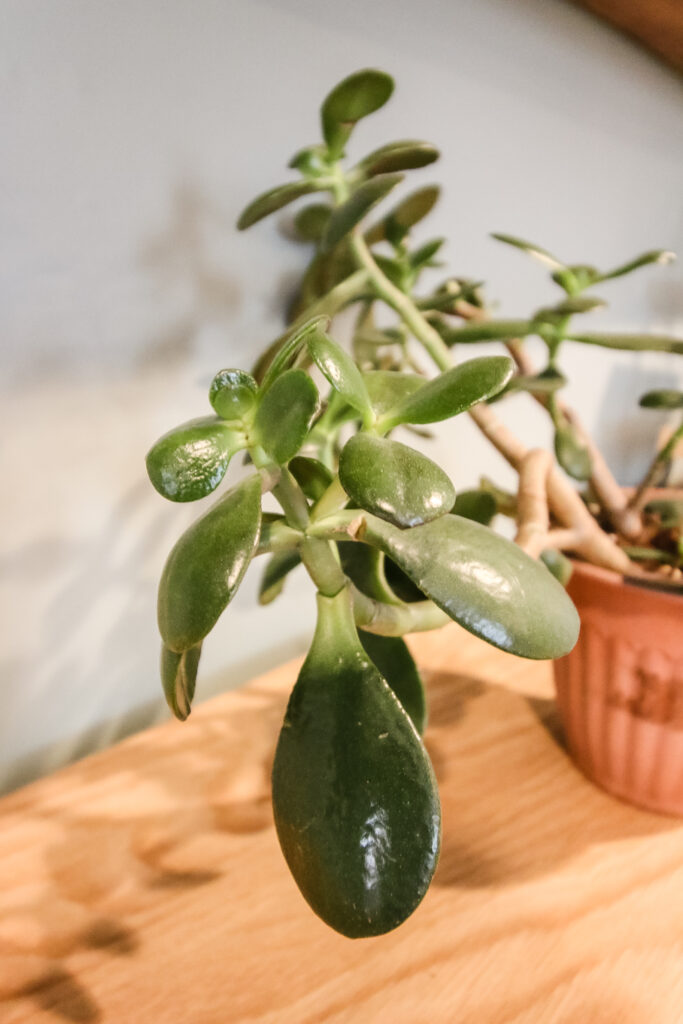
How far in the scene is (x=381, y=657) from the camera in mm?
460

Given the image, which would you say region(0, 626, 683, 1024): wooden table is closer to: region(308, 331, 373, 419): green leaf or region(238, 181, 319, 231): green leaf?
region(308, 331, 373, 419): green leaf

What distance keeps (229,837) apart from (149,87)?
0.64 metres

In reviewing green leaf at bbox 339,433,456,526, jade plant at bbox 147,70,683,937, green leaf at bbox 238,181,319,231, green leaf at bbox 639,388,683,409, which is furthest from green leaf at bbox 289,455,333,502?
green leaf at bbox 639,388,683,409

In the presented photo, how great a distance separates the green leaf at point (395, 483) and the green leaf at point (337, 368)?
3cm

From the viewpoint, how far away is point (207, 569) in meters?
0.28

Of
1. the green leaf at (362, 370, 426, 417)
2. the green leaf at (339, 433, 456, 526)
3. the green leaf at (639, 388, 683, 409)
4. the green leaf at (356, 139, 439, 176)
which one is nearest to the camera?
the green leaf at (339, 433, 456, 526)

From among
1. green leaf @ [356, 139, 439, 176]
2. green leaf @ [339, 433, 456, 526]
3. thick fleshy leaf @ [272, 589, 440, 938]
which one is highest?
green leaf @ [356, 139, 439, 176]

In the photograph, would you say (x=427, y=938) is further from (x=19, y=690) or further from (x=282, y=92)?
(x=282, y=92)

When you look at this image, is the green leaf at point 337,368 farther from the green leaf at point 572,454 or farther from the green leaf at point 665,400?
the green leaf at point 665,400

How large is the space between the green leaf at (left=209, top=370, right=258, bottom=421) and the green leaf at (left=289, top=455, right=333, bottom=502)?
0.22 ft

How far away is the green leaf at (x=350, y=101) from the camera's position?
51 cm

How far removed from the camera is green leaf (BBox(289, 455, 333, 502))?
40 cm

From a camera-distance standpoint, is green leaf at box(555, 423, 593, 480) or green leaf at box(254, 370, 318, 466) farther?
green leaf at box(555, 423, 593, 480)

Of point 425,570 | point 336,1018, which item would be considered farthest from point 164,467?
point 336,1018
